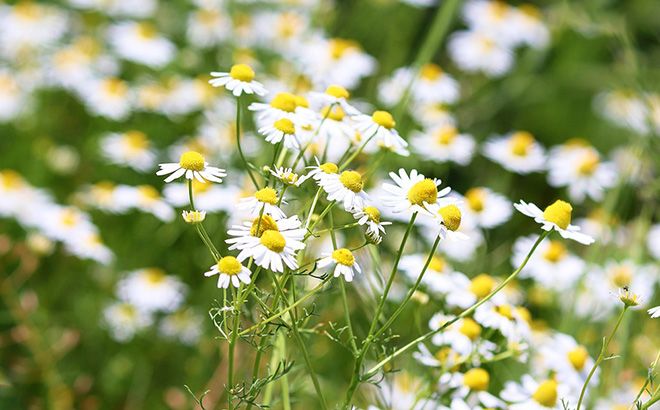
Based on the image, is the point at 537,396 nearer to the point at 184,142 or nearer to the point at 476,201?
the point at 476,201

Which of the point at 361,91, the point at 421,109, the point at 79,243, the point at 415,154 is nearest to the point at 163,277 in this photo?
the point at 79,243

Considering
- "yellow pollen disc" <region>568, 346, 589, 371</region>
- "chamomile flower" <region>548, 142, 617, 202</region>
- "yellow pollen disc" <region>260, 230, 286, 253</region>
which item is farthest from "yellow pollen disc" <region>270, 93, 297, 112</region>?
"chamomile flower" <region>548, 142, 617, 202</region>

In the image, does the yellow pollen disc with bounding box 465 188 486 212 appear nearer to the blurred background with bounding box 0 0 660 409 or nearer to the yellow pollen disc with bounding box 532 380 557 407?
the blurred background with bounding box 0 0 660 409

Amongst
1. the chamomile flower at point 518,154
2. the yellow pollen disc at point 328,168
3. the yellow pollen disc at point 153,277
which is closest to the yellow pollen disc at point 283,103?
the yellow pollen disc at point 328,168

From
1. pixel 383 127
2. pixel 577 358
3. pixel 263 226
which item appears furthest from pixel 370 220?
pixel 577 358

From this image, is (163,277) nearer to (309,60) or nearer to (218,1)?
(309,60)

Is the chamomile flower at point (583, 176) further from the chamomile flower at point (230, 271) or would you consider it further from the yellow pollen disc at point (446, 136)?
the chamomile flower at point (230, 271)
